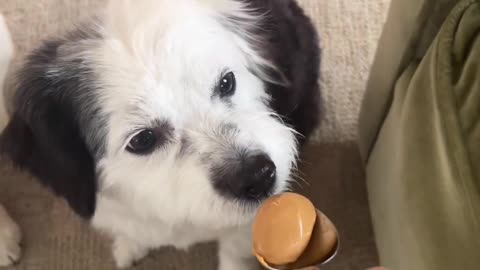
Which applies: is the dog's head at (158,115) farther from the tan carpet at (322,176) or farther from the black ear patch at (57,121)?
the tan carpet at (322,176)

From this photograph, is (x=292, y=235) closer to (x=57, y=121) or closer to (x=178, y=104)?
(x=178, y=104)

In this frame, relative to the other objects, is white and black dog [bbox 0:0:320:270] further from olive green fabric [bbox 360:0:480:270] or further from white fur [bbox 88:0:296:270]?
olive green fabric [bbox 360:0:480:270]

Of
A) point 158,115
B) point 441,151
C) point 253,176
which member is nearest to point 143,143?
point 158,115

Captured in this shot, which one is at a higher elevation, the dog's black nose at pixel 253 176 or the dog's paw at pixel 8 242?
the dog's black nose at pixel 253 176

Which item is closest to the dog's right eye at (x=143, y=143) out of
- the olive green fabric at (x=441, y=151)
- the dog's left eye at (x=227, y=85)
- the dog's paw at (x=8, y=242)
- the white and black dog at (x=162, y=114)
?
the white and black dog at (x=162, y=114)

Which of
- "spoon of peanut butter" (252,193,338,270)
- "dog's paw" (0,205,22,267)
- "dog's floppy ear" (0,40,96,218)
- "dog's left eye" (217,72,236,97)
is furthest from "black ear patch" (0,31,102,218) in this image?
"dog's paw" (0,205,22,267)

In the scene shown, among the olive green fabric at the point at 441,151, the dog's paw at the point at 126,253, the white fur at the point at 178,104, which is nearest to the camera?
the olive green fabric at the point at 441,151
